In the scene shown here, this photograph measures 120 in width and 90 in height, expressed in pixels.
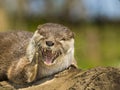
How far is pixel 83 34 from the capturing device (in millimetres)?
19219

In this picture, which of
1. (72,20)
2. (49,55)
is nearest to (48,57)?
(49,55)

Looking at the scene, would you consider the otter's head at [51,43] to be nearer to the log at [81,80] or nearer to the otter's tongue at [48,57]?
the otter's tongue at [48,57]

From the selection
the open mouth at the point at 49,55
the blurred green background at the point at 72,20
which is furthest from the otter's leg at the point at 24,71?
the blurred green background at the point at 72,20

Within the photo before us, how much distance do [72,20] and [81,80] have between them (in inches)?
639

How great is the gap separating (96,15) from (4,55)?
14510 millimetres

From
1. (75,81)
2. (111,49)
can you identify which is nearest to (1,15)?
(111,49)

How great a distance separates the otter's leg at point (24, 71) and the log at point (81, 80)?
0.08 metres

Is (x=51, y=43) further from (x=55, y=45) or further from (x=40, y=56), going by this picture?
(x=40, y=56)

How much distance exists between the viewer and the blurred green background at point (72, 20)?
17328 mm

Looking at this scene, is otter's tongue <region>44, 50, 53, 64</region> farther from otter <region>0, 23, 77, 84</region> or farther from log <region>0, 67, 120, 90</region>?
log <region>0, 67, 120, 90</region>

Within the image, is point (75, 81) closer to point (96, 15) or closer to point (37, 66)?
point (37, 66)

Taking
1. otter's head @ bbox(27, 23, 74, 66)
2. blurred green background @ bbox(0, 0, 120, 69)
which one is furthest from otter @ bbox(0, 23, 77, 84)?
blurred green background @ bbox(0, 0, 120, 69)

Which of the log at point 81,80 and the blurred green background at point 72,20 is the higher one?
the log at point 81,80

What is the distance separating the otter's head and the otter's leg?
0.29 feet
